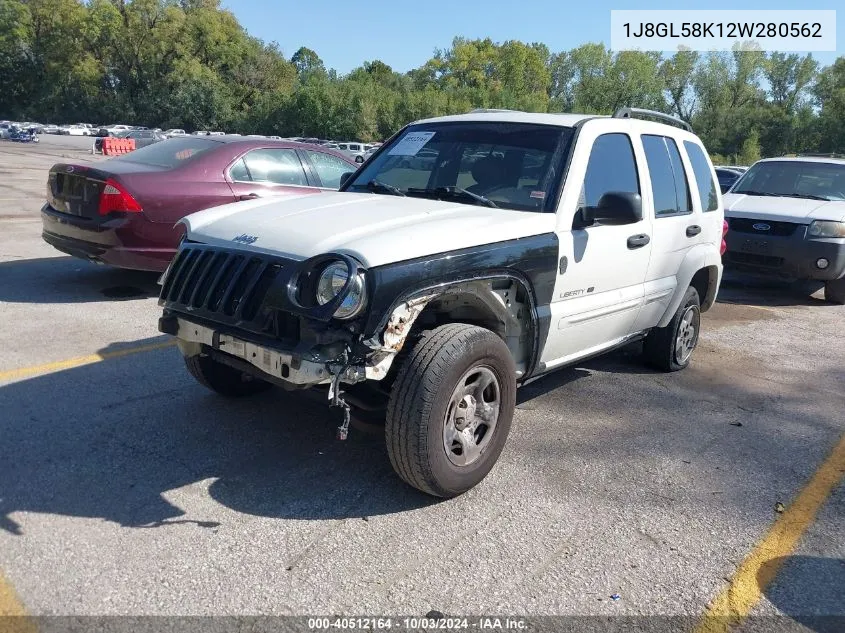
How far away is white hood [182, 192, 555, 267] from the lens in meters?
3.32

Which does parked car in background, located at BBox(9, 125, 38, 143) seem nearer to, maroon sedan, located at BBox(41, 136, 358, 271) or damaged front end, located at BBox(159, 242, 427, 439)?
maroon sedan, located at BBox(41, 136, 358, 271)

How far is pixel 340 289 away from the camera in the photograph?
10.3 feet

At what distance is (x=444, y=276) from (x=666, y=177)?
2.66 metres

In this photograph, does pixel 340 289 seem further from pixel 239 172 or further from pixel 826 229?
pixel 826 229

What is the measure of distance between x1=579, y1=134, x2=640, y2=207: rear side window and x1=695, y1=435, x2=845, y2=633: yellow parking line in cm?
201

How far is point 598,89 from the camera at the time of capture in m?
72.5

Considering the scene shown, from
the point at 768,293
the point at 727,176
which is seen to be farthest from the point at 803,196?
the point at 727,176

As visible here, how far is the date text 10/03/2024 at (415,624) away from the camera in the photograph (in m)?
2.69

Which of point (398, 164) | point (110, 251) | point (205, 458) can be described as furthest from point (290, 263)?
point (110, 251)

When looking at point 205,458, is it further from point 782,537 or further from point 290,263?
point 782,537

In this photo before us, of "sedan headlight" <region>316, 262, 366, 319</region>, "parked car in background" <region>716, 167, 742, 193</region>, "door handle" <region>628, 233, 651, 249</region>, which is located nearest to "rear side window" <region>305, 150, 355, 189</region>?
"door handle" <region>628, 233, 651, 249</region>

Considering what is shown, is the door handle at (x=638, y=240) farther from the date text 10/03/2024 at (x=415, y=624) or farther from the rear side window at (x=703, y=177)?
the date text 10/03/2024 at (x=415, y=624)

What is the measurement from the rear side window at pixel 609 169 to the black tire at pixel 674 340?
1.29 m

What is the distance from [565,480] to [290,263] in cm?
188
